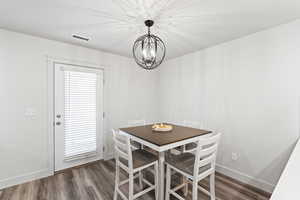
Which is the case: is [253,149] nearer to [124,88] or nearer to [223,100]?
[223,100]

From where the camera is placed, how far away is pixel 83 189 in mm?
2113

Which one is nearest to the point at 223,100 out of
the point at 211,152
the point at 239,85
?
the point at 239,85

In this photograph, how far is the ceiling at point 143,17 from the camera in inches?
61.6

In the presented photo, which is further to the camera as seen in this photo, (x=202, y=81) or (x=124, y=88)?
(x=124, y=88)

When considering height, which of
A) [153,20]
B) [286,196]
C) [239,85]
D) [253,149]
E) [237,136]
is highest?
[153,20]

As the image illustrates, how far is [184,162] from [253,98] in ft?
5.19

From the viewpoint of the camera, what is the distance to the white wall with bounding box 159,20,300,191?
189 centimetres

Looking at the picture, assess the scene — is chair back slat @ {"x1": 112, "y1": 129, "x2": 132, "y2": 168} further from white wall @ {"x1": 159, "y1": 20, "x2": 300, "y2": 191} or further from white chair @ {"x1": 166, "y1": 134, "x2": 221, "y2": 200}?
white wall @ {"x1": 159, "y1": 20, "x2": 300, "y2": 191}

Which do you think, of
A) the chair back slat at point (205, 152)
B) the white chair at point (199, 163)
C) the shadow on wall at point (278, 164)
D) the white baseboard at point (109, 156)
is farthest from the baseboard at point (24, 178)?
the shadow on wall at point (278, 164)

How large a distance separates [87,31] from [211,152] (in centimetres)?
257

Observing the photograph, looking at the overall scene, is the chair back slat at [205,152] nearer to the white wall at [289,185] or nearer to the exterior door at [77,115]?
the white wall at [289,185]

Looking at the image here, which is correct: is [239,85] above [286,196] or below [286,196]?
above

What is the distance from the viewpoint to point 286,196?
0.70 meters

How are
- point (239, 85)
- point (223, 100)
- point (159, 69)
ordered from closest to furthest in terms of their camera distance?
point (239, 85), point (223, 100), point (159, 69)
